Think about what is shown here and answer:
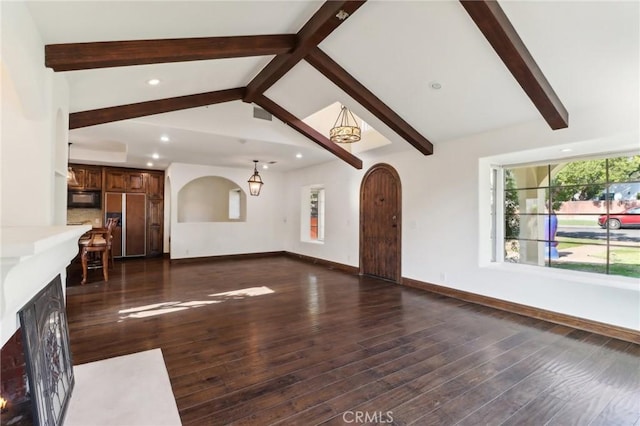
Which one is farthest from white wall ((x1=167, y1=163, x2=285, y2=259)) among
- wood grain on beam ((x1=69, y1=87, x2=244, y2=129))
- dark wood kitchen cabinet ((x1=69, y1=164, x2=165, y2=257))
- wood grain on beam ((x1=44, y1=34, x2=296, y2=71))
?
wood grain on beam ((x1=44, y1=34, x2=296, y2=71))

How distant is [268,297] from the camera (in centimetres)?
455

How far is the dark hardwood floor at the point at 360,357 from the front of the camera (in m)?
1.99

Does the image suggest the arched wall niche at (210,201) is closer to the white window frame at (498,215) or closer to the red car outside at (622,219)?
the white window frame at (498,215)

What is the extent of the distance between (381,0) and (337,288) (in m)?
4.11

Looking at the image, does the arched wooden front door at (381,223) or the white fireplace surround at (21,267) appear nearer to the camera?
the white fireplace surround at (21,267)

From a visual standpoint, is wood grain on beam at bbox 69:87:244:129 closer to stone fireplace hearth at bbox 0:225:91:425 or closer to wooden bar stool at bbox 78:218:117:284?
wooden bar stool at bbox 78:218:117:284

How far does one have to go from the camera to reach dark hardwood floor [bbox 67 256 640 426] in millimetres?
1989

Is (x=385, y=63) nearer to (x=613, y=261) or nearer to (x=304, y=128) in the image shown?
(x=304, y=128)

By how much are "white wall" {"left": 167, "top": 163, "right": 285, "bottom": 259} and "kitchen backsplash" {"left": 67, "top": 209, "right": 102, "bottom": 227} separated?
6.64 feet

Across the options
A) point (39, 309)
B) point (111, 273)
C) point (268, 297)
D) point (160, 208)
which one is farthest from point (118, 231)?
point (39, 309)

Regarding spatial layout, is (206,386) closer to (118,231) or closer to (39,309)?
(39,309)

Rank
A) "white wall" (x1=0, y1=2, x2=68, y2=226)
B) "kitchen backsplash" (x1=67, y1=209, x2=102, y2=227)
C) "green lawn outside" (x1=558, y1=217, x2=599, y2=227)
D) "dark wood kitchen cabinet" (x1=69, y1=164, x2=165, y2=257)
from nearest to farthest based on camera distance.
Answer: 1. "white wall" (x1=0, y1=2, x2=68, y2=226)
2. "green lawn outside" (x1=558, y1=217, x2=599, y2=227)
3. "kitchen backsplash" (x1=67, y1=209, x2=102, y2=227)
4. "dark wood kitchen cabinet" (x1=69, y1=164, x2=165, y2=257)

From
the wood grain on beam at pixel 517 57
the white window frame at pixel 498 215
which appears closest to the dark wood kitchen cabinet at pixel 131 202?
the white window frame at pixel 498 215

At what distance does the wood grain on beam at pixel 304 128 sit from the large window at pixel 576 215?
9.55 ft
